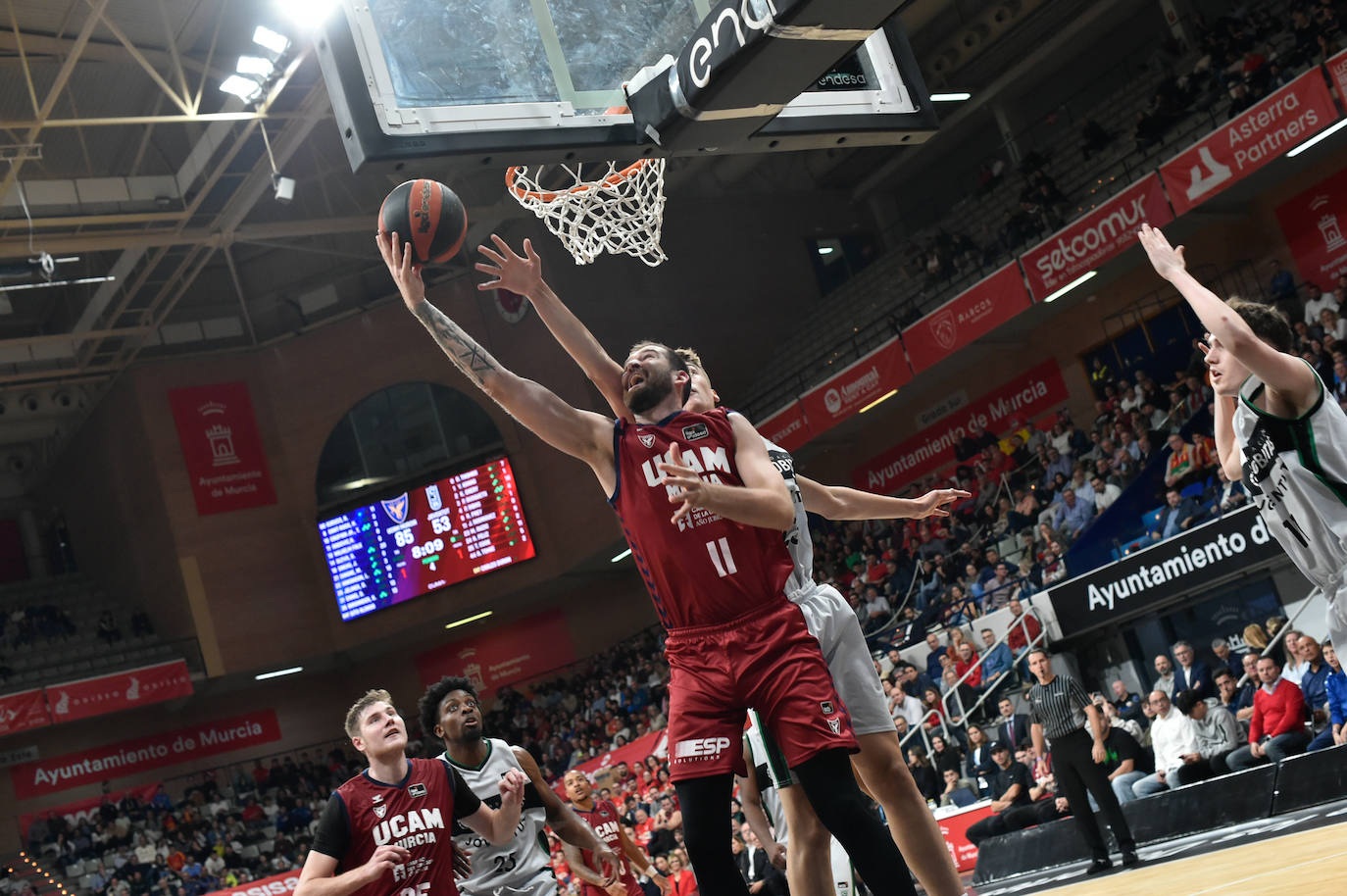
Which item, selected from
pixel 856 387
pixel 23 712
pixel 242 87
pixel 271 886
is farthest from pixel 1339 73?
pixel 23 712

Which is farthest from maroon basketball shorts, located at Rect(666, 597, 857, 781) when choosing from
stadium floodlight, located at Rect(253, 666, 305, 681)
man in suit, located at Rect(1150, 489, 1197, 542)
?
stadium floodlight, located at Rect(253, 666, 305, 681)

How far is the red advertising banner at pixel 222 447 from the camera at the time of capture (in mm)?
25469

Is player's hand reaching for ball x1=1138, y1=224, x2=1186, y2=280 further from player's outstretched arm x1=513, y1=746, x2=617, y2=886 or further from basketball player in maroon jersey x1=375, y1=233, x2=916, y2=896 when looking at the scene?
player's outstretched arm x1=513, y1=746, x2=617, y2=886

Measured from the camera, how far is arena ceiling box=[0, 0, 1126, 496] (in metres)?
17.8

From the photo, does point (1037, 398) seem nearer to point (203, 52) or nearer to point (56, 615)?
point (203, 52)

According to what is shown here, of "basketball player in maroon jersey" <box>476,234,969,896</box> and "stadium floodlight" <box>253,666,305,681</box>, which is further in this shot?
"stadium floodlight" <box>253,666,305,681</box>

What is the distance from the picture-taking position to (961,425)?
2278 centimetres

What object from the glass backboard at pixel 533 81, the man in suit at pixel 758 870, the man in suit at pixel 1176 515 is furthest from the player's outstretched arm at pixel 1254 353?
the man in suit at pixel 1176 515

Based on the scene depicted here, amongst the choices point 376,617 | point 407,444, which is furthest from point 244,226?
point 376,617

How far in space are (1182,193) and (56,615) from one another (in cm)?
2292

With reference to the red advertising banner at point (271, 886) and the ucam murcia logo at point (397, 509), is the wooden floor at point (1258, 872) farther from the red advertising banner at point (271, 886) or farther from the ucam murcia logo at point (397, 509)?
the ucam murcia logo at point (397, 509)

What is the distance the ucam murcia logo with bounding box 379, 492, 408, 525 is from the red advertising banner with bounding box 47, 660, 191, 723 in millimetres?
4901

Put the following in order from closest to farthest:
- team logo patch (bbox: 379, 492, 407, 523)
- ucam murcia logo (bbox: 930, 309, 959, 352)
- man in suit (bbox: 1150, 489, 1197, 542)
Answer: man in suit (bbox: 1150, 489, 1197, 542) → ucam murcia logo (bbox: 930, 309, 959, 352) → team logo patch (bbox: 379, 492, 407, 523)

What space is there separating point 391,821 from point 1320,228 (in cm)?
1661
